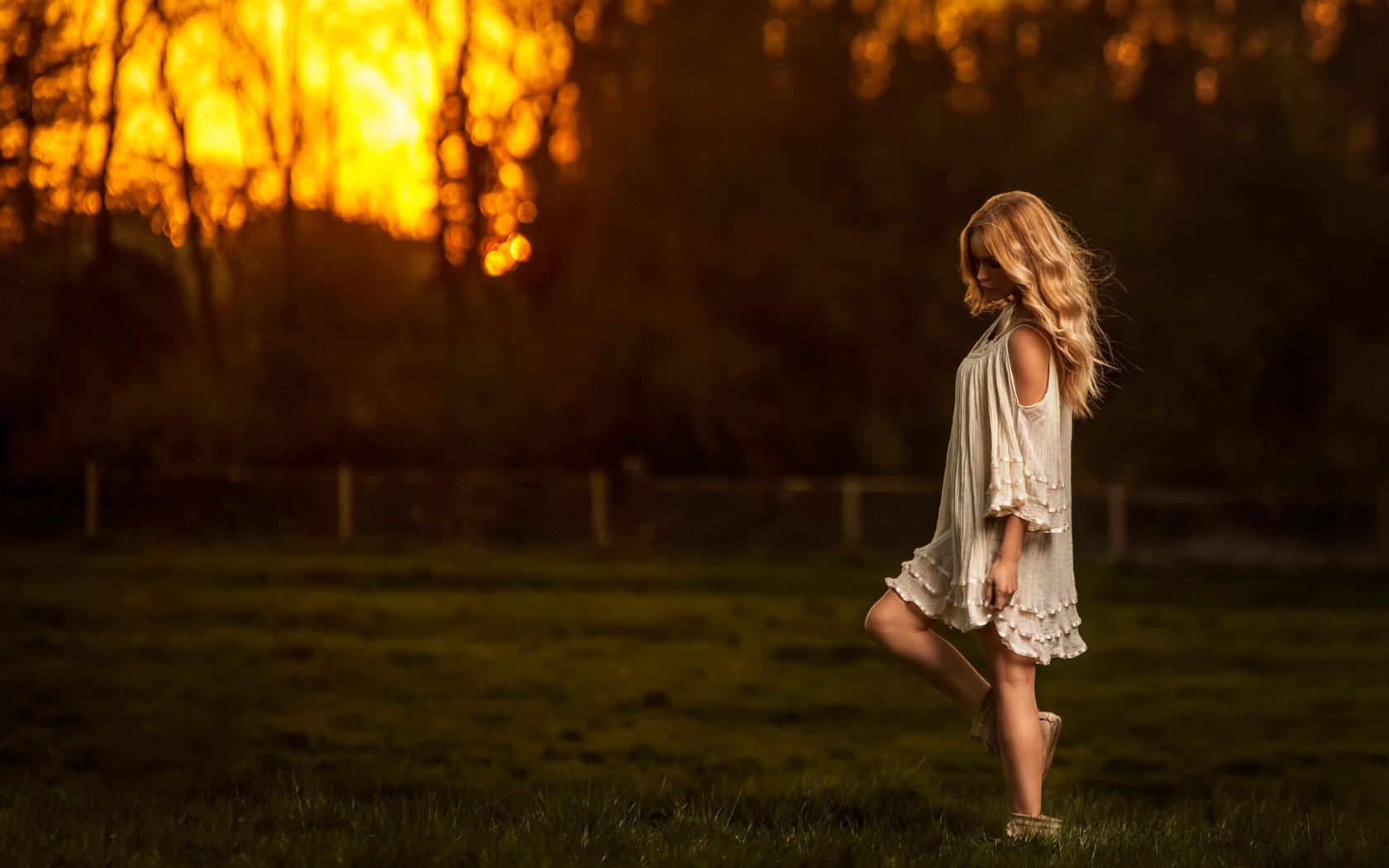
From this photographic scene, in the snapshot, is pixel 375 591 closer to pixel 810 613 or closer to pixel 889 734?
pixel 810 613

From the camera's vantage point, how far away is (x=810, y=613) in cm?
1739

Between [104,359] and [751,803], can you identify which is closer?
[751,803]

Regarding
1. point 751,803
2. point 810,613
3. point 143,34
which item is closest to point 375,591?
point 810,613

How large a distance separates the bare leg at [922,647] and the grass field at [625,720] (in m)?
0.43

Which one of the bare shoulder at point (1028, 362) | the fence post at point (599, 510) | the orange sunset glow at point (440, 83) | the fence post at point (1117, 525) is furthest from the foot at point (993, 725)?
the orange sunset glow at point (440, 83)

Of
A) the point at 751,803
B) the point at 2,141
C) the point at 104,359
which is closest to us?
the point at 751,803

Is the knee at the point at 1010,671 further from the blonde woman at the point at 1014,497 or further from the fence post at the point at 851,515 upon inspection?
the fence post at the point at 851,515

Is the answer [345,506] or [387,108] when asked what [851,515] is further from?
[387,108]

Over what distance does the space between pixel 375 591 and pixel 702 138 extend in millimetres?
10161

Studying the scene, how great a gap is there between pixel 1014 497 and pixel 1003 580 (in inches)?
10.1

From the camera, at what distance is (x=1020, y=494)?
5.15 meters

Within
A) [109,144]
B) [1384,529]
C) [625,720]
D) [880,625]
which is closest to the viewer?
[880,625]

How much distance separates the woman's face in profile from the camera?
526 centimetres

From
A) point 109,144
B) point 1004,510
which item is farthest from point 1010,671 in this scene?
point 109,144
